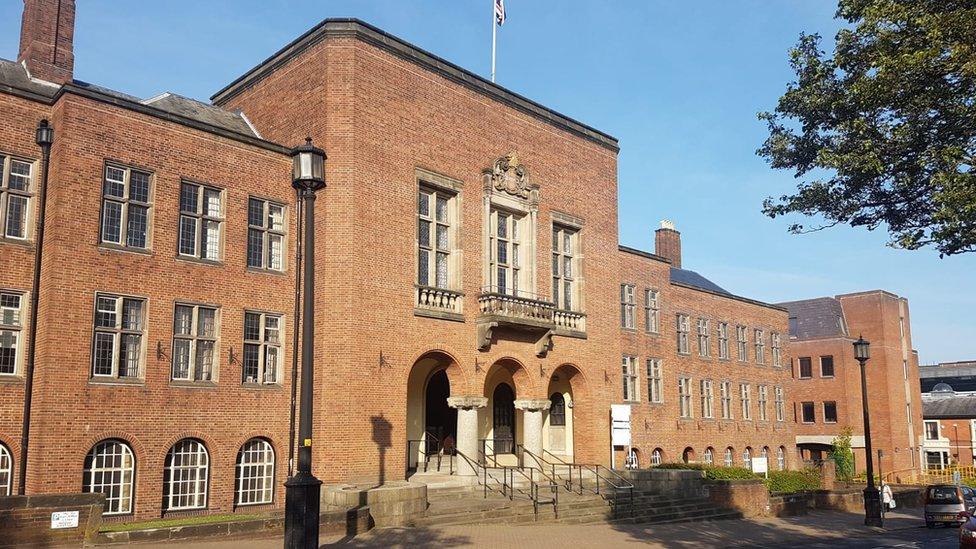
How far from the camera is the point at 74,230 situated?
1902 cm

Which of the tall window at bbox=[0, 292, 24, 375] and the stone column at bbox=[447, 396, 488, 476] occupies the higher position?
the tall window at bbox=[0, 292, 24, 375]

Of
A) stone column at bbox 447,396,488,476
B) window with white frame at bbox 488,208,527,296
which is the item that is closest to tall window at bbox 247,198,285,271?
stone column at bbox 447,396,488,476

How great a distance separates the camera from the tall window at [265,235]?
22.2m

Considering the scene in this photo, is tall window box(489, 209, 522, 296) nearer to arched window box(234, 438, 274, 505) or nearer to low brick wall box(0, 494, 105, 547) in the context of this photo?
arched window box(234, 438, 274, 505)

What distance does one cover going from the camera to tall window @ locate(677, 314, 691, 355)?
131ft

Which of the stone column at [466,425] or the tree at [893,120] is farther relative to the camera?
the stone column at [466,425]

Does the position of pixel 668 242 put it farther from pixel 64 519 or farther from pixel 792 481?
pixel 64 519

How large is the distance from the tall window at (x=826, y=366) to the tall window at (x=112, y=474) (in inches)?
1969

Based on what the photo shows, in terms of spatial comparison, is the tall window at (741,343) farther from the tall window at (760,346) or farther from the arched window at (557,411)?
the arched window at (557,411)

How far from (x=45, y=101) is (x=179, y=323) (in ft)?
18.8

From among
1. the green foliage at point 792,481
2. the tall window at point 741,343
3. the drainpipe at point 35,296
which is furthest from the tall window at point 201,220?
the tall window at point 741,343

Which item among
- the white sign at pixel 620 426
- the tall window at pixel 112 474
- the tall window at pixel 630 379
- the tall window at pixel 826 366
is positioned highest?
the tall window at pixel 826 366

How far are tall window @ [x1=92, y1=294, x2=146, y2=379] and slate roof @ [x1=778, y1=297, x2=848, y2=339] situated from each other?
5062 centimetres

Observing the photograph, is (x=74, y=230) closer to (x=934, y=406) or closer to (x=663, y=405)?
(x=663, y=405)
